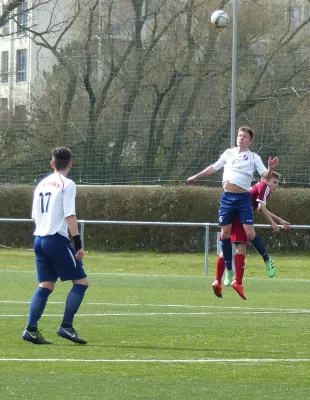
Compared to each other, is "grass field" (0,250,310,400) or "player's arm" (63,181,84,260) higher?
"player's arm" (63,181,84,260)

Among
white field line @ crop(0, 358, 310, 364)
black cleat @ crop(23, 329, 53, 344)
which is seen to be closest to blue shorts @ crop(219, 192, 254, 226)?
black cleat @ crop(23, 329, 53, 344)

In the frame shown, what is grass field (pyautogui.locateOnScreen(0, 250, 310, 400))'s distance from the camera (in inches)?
291

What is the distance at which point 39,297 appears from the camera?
991 centimetres

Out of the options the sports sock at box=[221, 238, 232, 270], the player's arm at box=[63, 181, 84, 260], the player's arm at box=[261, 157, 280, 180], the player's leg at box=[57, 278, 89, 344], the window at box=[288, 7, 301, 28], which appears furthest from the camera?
the window at box=[288, 7, 301, 28]

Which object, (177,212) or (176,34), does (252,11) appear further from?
(177,212)

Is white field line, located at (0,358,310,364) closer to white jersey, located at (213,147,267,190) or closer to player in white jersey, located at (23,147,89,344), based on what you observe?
player in white jersey, located at (23,147,89,344)

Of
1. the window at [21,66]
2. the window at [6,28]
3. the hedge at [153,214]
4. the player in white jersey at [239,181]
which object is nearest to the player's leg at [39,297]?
the player in white jersey at [239,181]

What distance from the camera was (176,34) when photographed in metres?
32.7

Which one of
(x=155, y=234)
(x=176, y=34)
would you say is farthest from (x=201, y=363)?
(x=176, y=34)

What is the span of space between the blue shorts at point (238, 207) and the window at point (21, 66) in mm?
21925

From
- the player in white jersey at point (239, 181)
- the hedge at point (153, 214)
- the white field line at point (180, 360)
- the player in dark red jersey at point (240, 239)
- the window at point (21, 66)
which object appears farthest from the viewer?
the window at point (21, 66)

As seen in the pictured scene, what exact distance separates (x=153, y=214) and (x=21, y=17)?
9211mm

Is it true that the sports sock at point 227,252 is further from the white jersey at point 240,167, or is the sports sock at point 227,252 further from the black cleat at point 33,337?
the black cleat at point 33,337

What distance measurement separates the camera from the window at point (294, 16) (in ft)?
109
